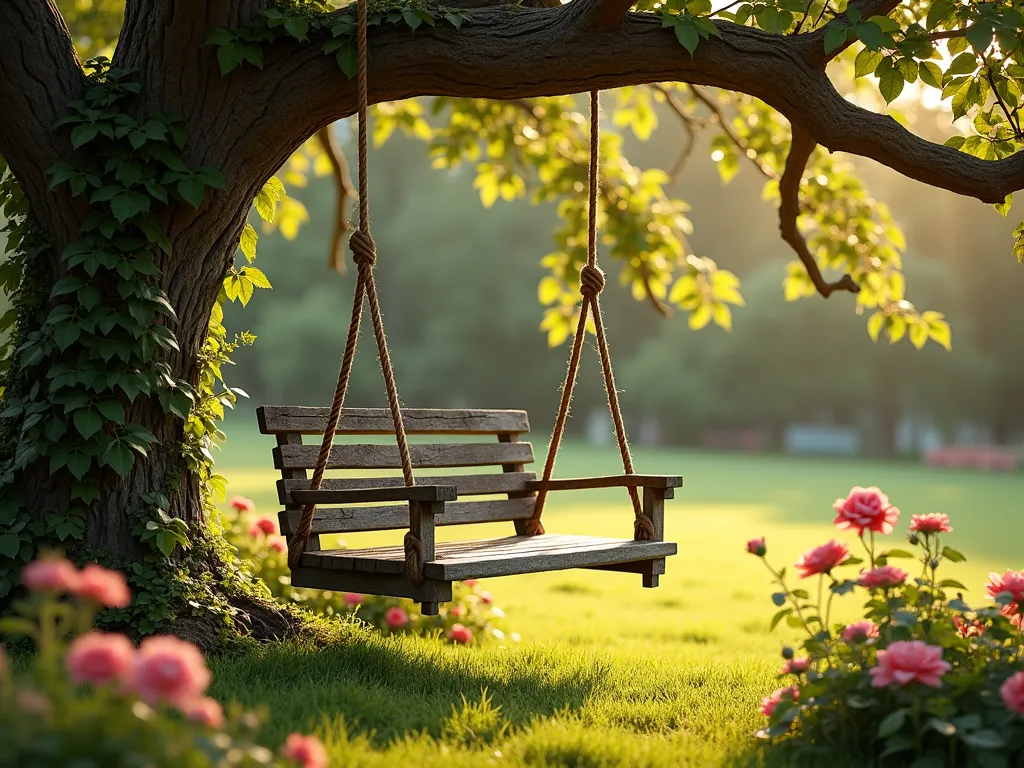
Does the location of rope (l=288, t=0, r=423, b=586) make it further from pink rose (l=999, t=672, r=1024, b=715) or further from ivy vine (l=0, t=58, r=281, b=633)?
pink rose (l=999, t=672, r=1024, b=715)

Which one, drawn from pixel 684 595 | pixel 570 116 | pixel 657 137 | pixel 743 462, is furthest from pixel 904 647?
pixel 657 137

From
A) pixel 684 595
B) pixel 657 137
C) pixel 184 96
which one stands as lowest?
pixel 684 595

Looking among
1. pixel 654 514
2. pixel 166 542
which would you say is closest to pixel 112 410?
pixel 166 542

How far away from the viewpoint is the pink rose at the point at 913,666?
9.54ft

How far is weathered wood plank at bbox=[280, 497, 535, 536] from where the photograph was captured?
464cm

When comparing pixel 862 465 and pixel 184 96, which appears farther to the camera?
pixel 862 465

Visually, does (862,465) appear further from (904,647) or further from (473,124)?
(904,647)

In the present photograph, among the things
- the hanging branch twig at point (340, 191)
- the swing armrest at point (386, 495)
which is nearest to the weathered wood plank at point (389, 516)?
the swing armrest at point (386, 495)

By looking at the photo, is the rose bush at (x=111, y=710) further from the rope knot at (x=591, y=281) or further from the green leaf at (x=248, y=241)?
the rope knot at (x=591, y=281)

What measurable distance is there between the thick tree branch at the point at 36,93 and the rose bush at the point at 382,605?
1.97 m

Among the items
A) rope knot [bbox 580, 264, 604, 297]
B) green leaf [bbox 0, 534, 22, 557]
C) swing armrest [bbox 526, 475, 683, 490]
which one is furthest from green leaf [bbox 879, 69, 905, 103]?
green leaf [bbox 0, 534, 22, 557]

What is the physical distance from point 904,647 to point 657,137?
5109cm

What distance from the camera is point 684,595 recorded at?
10.3 meters

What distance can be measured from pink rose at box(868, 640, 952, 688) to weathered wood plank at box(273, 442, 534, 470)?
2476 mm
